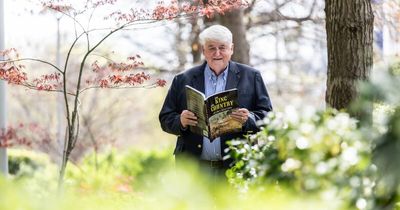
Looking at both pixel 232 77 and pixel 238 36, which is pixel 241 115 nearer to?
pixel 232 77

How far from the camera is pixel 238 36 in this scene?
29.8ft

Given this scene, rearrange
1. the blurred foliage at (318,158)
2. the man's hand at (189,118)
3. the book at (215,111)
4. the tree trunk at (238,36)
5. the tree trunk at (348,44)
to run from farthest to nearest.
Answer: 1. the tree trunk at (238,36)
2. the tree trunk at (348,44)
3. the man's hand at (189,118)
4. the book at (215,111)
5. the blurred foliage at (318,158)

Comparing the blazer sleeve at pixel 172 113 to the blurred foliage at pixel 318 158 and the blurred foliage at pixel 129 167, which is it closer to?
the blurred foliage at pixel 318 158

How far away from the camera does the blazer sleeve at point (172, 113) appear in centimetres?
458

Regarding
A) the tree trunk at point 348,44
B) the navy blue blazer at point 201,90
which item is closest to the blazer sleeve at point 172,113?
the navy blue blazer at point 201,90

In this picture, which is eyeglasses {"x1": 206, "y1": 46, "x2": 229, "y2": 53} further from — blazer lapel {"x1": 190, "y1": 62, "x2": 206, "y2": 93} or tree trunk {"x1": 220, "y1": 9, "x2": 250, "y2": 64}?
tree trunk {"x1": 220, "y1": 9, "x2": 250, "y2": 64}

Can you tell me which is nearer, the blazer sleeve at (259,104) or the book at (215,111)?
the book at (215,111)

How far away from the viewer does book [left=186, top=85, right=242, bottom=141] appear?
4238 mm

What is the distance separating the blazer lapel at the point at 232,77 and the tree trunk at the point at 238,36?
14.4 ft

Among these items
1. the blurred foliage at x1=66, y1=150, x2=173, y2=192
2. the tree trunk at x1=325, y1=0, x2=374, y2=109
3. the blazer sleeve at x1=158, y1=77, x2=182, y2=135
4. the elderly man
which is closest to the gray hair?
the elderly man

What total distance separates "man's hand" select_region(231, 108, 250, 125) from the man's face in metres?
0.33

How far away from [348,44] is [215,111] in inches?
50.2

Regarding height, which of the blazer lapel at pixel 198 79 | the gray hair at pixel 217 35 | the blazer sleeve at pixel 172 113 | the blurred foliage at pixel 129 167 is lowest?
the blurred foliage at pixel 129 167

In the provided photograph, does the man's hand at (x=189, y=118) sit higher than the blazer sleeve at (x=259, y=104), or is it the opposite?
the blazer sleeve at (x=259, y=104)
